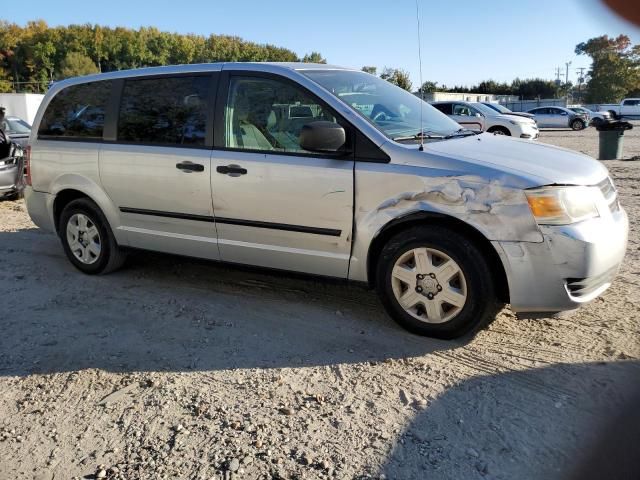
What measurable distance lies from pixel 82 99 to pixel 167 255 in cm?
173

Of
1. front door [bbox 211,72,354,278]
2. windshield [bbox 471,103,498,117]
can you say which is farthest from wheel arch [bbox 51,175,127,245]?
windshield [bbox 471,103,498,117]

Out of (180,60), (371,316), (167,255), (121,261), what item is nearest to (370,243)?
(371,316)

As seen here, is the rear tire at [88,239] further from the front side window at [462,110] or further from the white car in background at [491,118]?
the front side window at [462,110]

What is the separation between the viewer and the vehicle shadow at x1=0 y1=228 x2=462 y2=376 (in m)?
3.73

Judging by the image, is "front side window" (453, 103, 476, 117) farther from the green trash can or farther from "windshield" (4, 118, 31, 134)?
"windshield" (4, 118, 31, 134)

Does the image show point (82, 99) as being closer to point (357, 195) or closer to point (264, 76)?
point (264, 76)

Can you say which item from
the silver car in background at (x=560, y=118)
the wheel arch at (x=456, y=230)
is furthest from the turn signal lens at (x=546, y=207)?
the silver car in background at (x=560, y=118)

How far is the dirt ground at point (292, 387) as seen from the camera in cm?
268

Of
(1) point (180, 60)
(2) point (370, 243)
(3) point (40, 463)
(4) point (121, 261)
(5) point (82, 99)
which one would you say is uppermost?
(1) point (180, 60)

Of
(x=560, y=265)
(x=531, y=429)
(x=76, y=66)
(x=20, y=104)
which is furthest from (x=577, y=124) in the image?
(x=76, y=66)

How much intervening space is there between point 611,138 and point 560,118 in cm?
2181

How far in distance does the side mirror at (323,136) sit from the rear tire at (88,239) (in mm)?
2288

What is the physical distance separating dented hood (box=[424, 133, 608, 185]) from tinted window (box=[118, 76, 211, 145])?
185cm

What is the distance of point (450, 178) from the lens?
364 cm
